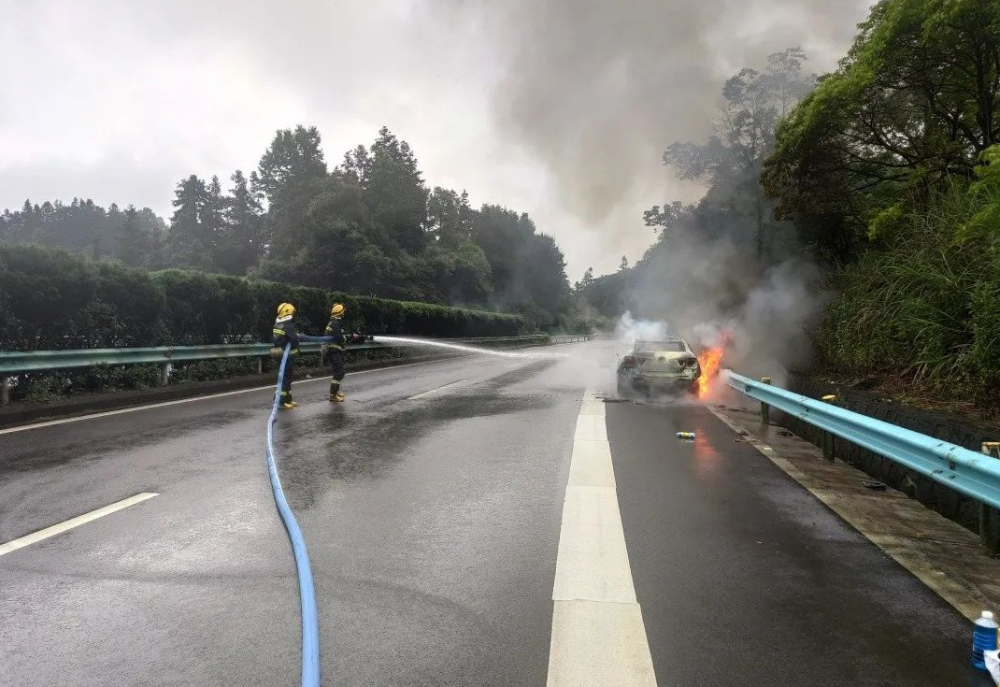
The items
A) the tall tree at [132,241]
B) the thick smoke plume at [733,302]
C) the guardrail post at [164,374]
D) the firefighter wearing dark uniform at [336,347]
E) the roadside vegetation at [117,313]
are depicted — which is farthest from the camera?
the tall tree at [132,241]

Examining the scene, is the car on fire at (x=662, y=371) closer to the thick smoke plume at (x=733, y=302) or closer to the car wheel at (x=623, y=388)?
the car wheel at (x=623, y=388)

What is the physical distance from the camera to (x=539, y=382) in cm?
1620

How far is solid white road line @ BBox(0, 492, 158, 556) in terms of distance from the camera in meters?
4.16

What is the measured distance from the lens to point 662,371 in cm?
1287

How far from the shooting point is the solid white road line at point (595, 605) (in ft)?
8.97

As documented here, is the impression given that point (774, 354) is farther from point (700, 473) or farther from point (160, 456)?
point (160, 456)

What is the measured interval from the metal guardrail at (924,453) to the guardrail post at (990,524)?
0.26 meters

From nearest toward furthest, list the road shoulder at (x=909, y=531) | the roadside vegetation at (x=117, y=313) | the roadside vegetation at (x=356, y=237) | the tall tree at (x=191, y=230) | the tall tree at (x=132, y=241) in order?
the road shoulder at (x=909, y=531) → the roadside vegetation at (x=117, y=313) → the roadside vegetation at (x=356, y=237) → the tall tree at (x=191, y=230) → the tall tree at (x=132, y=241)

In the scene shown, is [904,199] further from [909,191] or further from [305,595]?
[305,595]

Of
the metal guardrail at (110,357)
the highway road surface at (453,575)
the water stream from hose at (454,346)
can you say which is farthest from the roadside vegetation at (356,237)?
the highway road surface at (453,575)

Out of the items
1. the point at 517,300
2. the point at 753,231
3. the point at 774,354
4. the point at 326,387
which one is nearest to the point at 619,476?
the point at 326,387

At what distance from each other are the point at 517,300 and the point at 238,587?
90.4 metres

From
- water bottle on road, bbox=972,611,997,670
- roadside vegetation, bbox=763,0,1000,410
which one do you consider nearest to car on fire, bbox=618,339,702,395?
roadside vegetation, bbox=763,0,1000,410

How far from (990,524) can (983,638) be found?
6.29 ft
